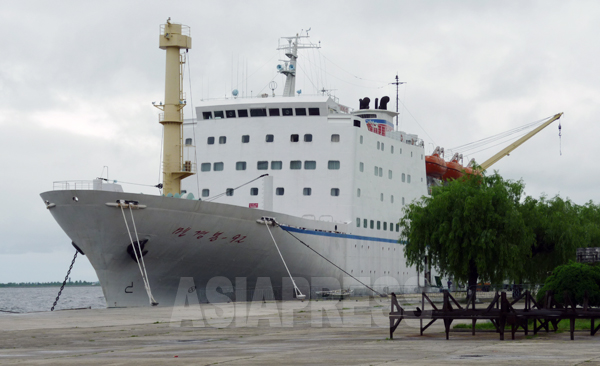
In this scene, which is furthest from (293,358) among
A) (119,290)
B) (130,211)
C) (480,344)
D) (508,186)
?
(508,186)

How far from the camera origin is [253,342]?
13.3 meters

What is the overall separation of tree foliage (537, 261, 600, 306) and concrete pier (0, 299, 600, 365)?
2.67 m

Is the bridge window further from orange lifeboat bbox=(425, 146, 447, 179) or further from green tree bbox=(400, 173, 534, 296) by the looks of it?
orange lifeboat bbox=(425, 146, 447, 179)

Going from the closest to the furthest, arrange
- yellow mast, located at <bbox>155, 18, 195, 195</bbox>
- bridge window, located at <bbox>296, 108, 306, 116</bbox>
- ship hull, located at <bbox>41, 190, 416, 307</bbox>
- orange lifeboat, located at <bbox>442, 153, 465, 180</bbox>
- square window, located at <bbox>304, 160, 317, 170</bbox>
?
1. ship hull, located at <bbox>41, 190, 416, 307</bbox>
2. yellow mast, located at <bbox>155, 18, 195, 195</bbox>
3. square window, located at <bbox>304, 160, 317, 170</bbox>
4. bridge window, located at <bbox>296, 108, 306, 116</bbox>
5. orange lifeboat, located at <bbox>442, 153, 465, 180</bbox>

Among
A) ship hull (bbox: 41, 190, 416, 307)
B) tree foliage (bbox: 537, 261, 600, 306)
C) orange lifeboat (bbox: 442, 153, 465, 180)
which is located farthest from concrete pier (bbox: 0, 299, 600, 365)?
orange lifeboat (bbox: 442, 153, 465, 180)

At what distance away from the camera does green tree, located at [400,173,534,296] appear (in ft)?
98.4

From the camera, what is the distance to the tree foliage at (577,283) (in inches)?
662

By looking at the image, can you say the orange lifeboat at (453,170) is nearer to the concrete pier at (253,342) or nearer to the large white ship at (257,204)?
the large white ship at (257,204)

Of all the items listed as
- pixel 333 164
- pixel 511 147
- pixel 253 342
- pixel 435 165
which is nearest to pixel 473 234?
pixel 333 164

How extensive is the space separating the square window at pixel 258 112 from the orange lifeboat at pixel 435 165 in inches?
594

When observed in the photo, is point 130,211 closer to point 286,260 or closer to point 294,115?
point 286,260

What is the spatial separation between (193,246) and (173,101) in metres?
6.20

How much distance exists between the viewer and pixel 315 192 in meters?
35.4

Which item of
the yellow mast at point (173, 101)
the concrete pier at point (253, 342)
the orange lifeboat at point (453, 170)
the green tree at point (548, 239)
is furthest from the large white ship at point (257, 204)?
the green tree at point (548, 239)
